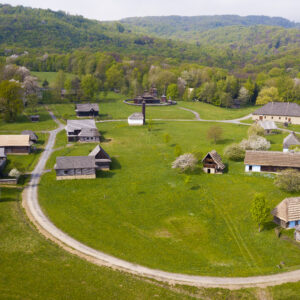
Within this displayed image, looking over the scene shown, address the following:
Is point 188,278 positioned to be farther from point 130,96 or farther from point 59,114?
point 130,96

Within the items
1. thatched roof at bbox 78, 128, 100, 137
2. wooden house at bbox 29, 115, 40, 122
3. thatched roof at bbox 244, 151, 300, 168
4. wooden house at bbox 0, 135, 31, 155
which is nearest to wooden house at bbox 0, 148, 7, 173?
wooden house at bbox 0, 135, 31, 155

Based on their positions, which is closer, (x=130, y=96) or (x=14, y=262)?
(x=14, y=262)

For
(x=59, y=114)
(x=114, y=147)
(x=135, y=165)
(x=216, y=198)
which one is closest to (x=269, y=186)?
(x=216, y=198)

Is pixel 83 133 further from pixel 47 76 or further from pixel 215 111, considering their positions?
pixel 47 76

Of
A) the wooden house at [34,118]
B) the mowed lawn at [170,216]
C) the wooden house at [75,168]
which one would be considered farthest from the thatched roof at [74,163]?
the wooden house at [34,118]

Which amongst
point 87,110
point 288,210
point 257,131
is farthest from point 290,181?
point 87,110
